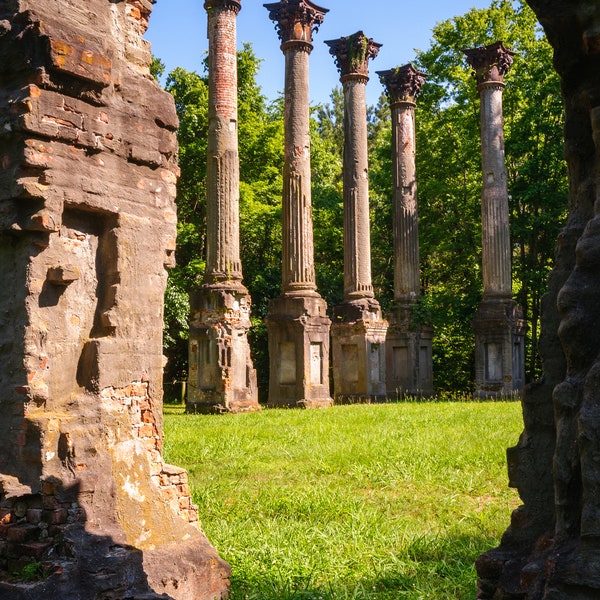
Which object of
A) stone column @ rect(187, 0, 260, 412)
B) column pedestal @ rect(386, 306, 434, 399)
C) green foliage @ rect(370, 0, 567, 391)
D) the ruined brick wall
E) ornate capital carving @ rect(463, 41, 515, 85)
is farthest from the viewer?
green foliage @ rect(370, 0, 567, 391)

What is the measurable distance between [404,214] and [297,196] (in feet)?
17.0

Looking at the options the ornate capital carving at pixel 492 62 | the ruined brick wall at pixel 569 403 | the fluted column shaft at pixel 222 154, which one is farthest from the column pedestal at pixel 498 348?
the ruined brick wall at pixel 569 403

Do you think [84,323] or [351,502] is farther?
[351,502]

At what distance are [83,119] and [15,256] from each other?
100 centimetres

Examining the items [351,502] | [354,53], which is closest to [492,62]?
[354,53]

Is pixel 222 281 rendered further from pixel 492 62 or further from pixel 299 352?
pixel 492 62

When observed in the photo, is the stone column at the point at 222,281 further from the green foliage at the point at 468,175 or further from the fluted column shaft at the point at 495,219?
the green foliage at the point at 468,175

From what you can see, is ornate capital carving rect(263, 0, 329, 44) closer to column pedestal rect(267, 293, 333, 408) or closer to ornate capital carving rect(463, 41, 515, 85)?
ornate capital carving rect(463, 41, 515, 85)

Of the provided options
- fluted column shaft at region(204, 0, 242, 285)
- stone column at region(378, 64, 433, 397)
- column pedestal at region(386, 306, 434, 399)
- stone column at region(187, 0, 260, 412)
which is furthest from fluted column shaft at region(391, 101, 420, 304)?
stone column at region(187, 0, 260, 412)

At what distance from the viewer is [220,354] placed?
18.3m

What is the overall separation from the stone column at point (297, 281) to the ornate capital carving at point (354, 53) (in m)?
2.24

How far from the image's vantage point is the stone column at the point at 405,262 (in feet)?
76.9

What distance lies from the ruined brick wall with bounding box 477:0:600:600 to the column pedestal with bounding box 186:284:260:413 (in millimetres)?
15331

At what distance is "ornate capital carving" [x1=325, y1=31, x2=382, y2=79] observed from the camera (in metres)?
23.4
